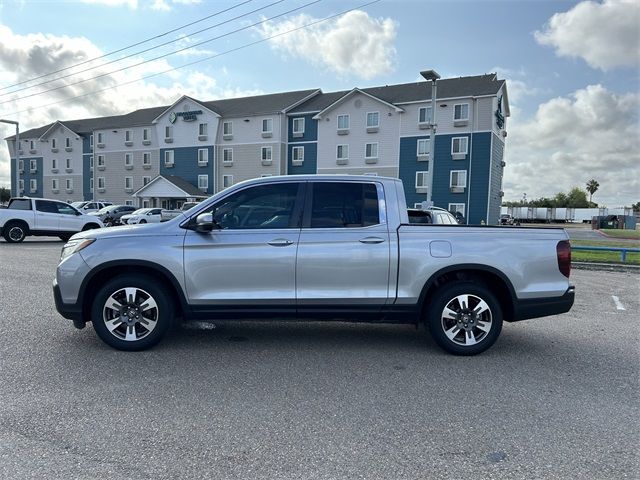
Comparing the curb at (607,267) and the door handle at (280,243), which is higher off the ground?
the door handle at (280,243)

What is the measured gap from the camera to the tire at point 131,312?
4.80 meters

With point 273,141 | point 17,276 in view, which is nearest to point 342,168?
point 273,141

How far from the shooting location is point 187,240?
479cm

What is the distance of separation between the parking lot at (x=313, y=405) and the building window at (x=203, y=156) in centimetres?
4517

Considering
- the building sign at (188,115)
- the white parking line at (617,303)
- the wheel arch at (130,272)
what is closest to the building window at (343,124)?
the building sign at (188,115)

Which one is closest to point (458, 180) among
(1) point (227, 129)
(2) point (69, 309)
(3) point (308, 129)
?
(3) point (308, 129)

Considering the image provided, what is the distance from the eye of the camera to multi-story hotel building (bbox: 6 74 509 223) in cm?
3822

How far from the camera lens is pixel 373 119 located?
137ft

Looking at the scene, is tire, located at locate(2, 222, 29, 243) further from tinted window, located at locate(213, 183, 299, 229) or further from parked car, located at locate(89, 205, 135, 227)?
tinted window, located at locate(213, 183, 299, 229)

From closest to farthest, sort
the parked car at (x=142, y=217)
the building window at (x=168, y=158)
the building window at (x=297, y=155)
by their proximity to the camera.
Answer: the parked car at (x=142, y=217)
the building window at (x=297, y=155)
the building window at (x=168, y=158)

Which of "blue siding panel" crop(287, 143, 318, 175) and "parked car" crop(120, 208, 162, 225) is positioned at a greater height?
"blue siding panel" crop(287, 143, 318, 175)

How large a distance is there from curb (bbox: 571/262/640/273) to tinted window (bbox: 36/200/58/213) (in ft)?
60.2

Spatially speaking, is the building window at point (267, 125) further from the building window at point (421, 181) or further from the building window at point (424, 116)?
the building window at point (421, 181)

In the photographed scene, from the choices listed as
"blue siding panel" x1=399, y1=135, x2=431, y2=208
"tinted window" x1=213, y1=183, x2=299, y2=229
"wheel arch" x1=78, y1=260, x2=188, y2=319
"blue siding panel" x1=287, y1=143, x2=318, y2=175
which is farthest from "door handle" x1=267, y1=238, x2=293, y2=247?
"blue siding panel" x1=287, y1=143, x2=318, y2=175
